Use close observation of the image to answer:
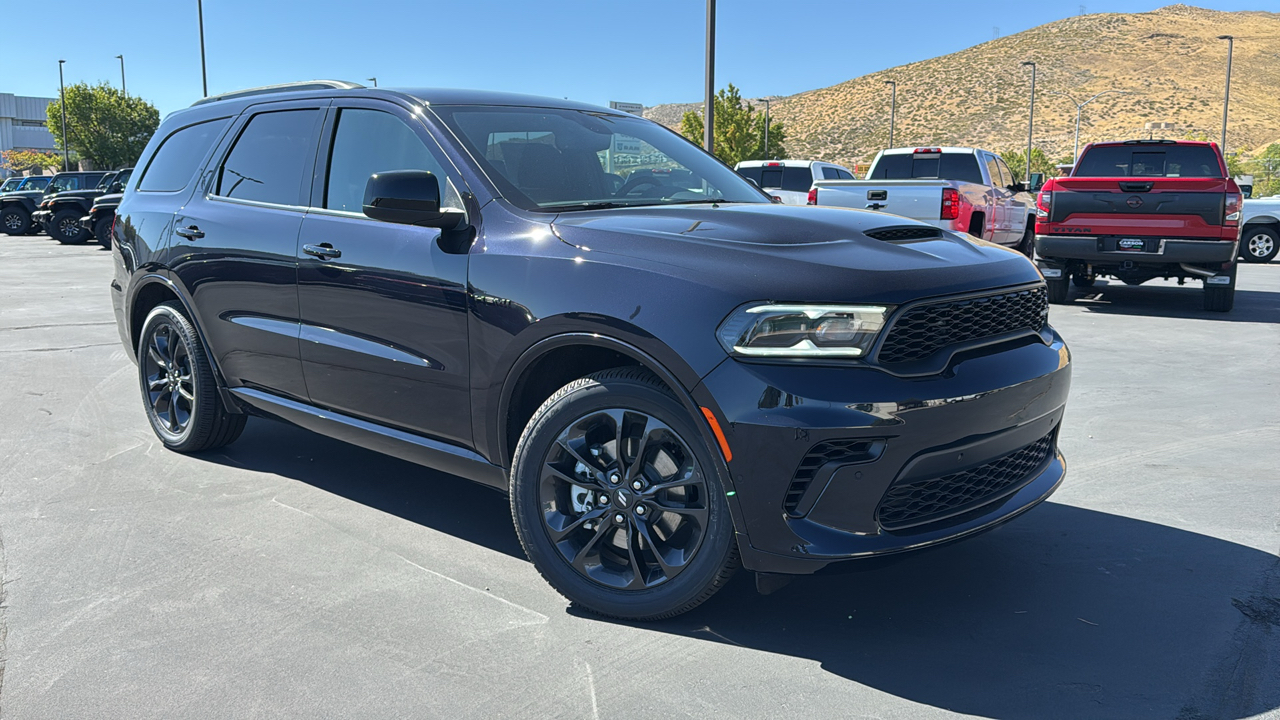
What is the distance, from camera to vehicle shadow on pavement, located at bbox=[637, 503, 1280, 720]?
281 centimetres

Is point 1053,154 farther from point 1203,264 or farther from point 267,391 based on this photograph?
point 267,391

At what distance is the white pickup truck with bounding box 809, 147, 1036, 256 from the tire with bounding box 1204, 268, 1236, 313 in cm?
248

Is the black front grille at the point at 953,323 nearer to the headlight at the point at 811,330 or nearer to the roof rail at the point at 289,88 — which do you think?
the headlight at the point at 811,330

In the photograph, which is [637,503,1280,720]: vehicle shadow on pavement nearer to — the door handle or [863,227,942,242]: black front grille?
[863,227,942,242]: black front grille

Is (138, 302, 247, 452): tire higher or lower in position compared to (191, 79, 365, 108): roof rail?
lower

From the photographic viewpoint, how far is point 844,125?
317ft

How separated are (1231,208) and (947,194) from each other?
9.97 feet

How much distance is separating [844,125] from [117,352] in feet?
307

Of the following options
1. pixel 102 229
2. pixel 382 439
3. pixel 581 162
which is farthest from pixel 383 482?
pixel 102 229

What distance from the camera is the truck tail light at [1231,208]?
428 inches

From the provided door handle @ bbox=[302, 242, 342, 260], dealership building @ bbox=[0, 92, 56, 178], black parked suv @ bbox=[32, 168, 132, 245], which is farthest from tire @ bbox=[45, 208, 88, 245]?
dealership building @ bbox=[0, 92, 56, 178]

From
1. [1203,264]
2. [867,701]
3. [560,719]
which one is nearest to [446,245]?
[560,719]

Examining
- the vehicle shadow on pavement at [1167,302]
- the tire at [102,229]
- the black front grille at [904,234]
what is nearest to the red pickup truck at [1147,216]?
Answer: the vehicle shadow on pavement at [1167,302]

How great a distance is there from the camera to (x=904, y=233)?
11.4 ft
